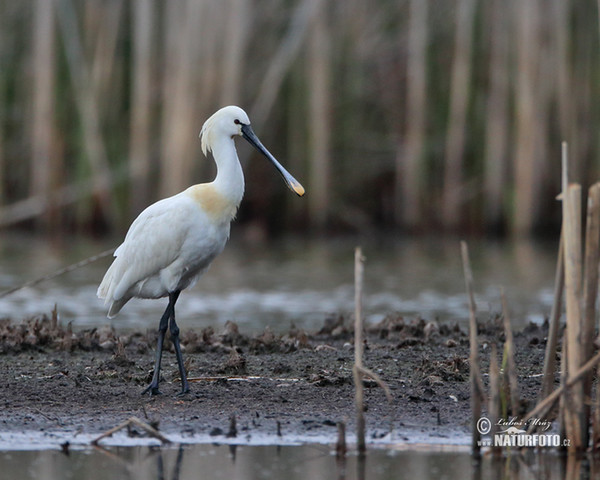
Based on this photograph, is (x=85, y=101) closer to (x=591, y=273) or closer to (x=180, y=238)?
(x=180, y=238)

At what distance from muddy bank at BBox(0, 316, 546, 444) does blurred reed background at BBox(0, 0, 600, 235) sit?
36.7 feet

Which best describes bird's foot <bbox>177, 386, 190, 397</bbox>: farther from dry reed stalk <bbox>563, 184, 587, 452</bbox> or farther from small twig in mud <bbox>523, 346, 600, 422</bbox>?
dry reed stalk <bbox>563, 184, 587, 452</bbox>

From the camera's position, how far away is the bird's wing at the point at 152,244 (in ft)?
26.2

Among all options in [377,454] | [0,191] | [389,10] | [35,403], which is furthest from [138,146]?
[377,454]

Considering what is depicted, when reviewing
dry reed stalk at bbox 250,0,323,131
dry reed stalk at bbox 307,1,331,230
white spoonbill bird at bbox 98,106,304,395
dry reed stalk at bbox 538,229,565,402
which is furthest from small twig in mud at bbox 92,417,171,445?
dry reed stalk at bbox 307,1,331,230

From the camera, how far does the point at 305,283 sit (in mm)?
17266

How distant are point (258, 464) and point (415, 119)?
1600cm

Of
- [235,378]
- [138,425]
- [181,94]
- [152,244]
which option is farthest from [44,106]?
[138,425]

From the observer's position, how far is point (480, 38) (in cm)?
2208

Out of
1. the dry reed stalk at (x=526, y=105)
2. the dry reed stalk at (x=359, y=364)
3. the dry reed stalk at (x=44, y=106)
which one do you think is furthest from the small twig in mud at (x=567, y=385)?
the dry reed stalk at (x=44, y=106)

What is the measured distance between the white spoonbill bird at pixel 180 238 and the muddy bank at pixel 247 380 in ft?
1.45

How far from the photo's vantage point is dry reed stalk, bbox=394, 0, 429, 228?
21.2 metres

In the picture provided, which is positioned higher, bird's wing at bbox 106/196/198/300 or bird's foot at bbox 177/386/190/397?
bird's wing at bbox 106/196/198/300

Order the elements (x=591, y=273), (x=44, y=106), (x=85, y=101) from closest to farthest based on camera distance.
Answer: (x=591, y=273)
(x=85, y=101)
(x=44, y=106)
